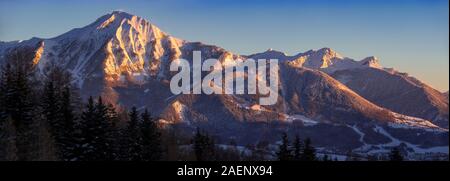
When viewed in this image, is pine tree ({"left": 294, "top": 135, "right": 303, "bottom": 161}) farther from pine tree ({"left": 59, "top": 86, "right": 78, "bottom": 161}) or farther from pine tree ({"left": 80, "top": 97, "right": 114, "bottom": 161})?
pine tree ({"left": 59, "top": 86, "right": 78, "bottom": 161})

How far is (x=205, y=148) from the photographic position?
108 m

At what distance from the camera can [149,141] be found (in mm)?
79500

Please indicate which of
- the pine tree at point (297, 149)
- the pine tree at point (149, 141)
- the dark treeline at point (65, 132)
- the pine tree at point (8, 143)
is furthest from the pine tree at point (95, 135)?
the pine tree at point (297, 149)

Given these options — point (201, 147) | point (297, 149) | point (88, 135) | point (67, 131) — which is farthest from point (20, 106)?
point (201, 147)

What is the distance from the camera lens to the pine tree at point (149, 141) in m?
78.9

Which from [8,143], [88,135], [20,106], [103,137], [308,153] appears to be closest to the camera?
[8,143]

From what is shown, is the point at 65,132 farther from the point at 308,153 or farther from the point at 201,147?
the point at 201,147

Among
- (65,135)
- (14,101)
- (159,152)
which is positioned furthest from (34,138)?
(159,152)

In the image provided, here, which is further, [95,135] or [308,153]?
[308,153]

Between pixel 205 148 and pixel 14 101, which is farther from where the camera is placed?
pixel 205 148

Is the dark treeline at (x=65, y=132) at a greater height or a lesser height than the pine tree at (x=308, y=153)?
greater

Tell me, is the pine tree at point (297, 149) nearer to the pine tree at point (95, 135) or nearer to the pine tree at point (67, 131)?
the pine tree at point (95, 135)
